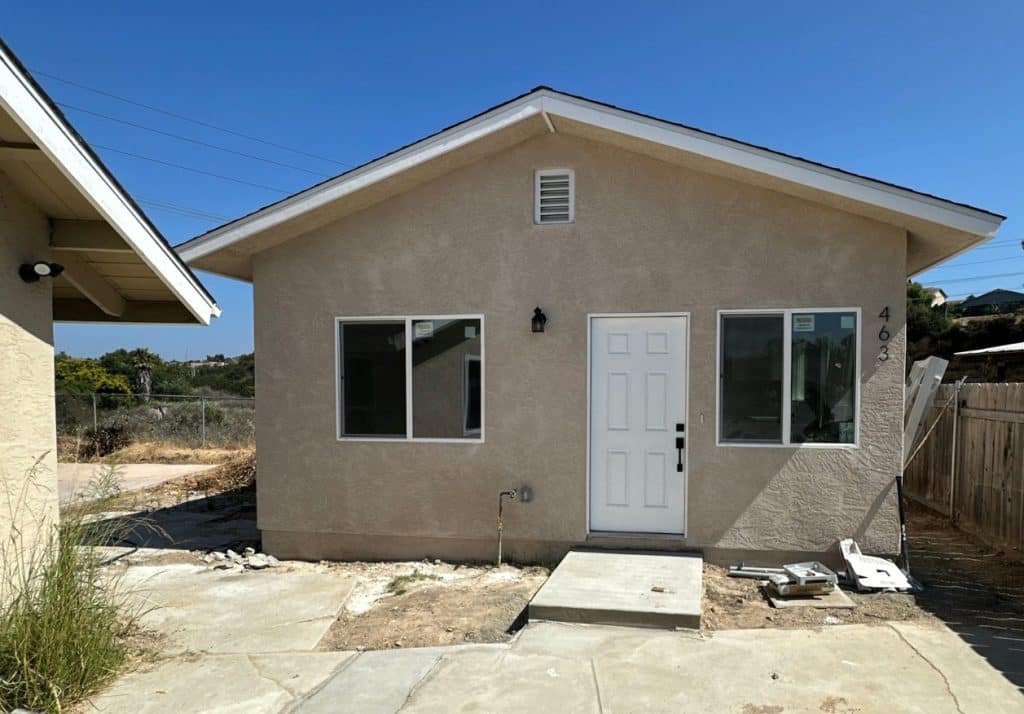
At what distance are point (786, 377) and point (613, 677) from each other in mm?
3597

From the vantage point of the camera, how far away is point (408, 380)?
7145 mm

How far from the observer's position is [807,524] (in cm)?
639

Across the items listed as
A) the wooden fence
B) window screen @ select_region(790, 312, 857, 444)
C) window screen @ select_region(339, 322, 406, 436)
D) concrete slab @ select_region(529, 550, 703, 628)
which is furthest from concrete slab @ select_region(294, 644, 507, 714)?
the wooden fence

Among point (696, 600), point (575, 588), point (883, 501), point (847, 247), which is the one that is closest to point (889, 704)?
point (696, 600)

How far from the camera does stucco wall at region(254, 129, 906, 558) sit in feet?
20.7

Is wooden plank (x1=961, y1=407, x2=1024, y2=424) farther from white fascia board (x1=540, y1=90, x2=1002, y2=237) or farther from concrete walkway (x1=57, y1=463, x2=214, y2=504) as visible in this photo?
concrete walkway (x1=57, y1=463, x2=214, y2=504)

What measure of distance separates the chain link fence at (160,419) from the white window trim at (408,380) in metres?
12.1

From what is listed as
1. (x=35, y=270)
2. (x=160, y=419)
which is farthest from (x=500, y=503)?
(x=160, y=419)

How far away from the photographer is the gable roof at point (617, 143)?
5844mm

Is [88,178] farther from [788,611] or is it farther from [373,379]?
[788,611]

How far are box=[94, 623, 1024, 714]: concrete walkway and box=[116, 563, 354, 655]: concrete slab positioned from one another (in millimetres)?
301

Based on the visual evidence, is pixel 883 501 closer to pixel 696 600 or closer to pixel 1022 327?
pixel 696 600

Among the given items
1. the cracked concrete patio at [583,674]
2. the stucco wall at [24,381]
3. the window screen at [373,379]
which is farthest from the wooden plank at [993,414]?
the stucco wall at [24,381]

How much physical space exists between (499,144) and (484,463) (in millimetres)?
3443
